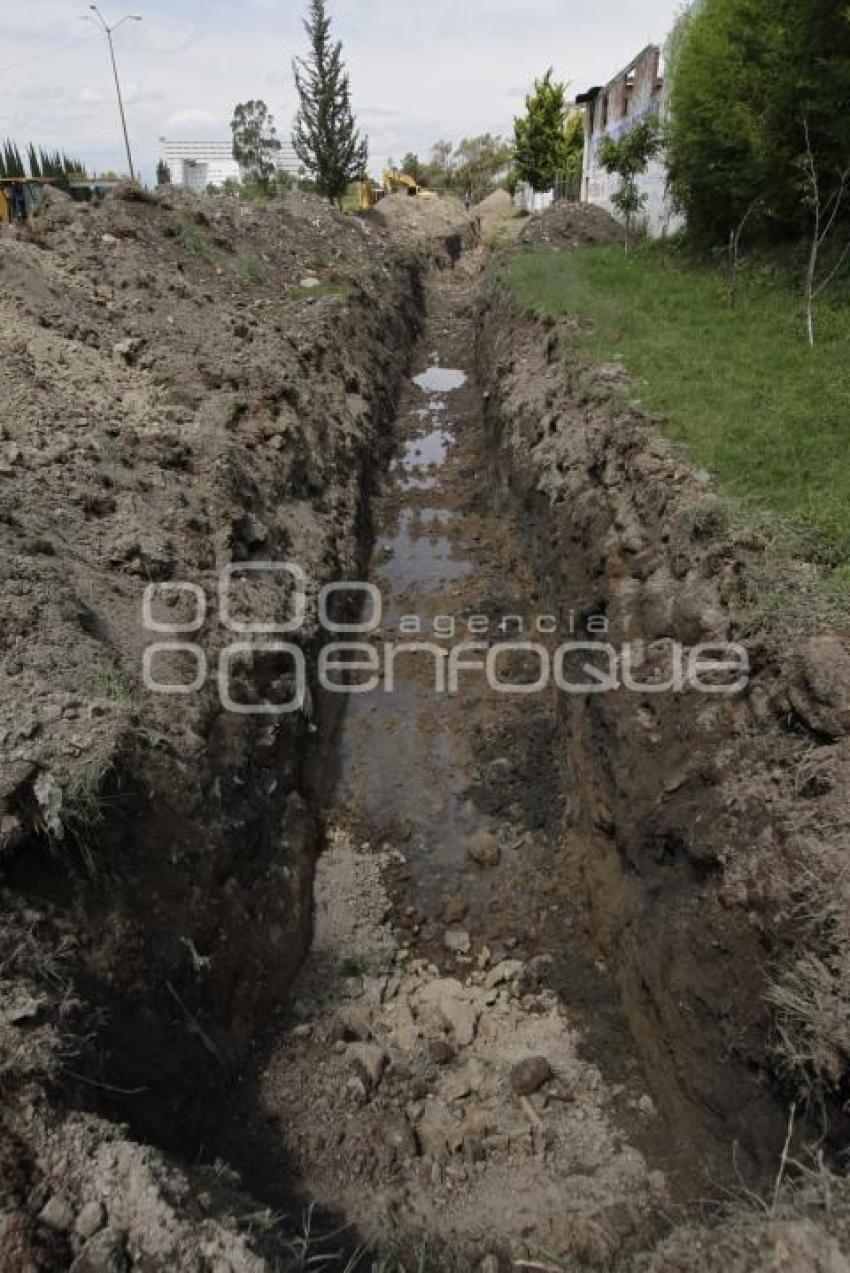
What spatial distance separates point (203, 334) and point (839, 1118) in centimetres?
1138

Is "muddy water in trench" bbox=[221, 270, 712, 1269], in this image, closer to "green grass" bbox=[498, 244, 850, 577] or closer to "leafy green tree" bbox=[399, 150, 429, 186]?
"green grass" bbox=[498, 244, 850, 577]

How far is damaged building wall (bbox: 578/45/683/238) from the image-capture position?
73.7ft

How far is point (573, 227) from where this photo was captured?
25.9 m

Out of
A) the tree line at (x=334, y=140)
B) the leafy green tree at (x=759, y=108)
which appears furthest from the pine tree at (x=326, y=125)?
the leafy green tree at (x=759, y=108)

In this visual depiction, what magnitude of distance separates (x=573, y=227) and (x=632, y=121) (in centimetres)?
477

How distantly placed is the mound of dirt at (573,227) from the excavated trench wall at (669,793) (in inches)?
741

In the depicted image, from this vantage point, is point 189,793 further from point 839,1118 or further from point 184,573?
point 839,1118

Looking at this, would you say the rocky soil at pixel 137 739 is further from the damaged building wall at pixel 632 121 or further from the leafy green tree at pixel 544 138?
the leafy green tree at pixel 544 138

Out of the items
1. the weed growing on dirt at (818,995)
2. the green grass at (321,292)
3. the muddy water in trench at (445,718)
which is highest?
the green grass at (321,292)

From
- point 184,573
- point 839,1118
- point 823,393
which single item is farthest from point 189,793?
point 823,393

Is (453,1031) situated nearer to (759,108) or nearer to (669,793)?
(669,793)

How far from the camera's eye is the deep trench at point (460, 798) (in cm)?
441

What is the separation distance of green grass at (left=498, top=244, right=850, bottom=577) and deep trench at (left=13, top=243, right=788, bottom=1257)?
2.49 m

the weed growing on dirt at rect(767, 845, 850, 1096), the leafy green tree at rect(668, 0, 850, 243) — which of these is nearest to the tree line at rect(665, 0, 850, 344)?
the leafy green tree at rect(668, 0, 850, 243)
